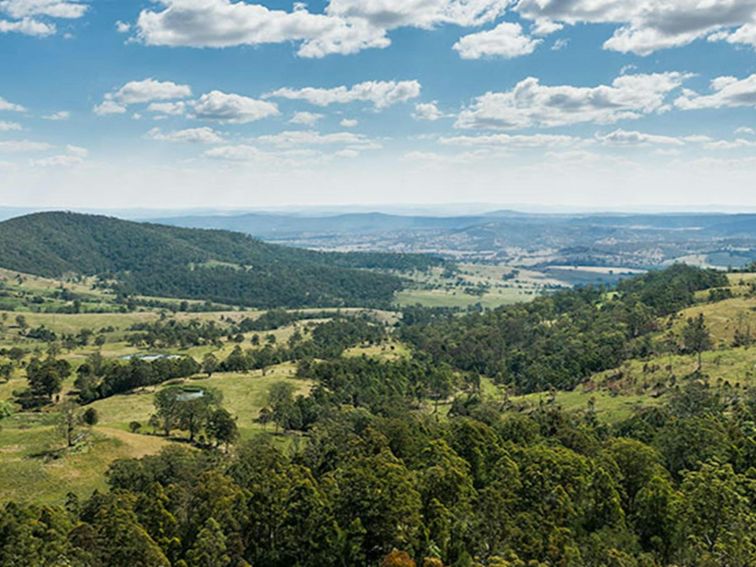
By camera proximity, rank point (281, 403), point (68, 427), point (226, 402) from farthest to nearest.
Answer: point (226, 402) < point (281, 403) < point (68, 427)

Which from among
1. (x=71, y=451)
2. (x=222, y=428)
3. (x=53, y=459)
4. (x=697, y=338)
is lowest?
(x=222, y=428)

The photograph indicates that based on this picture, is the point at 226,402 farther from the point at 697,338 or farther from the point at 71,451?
the point at 697,338

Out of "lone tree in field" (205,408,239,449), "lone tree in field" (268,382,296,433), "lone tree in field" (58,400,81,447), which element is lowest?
"lone tree in field" (268,382,296,433)

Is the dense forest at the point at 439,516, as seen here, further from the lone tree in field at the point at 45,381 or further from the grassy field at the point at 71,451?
the lone tree in field at the point at 45,381

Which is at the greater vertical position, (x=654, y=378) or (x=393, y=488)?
A: (x=393, y=488)

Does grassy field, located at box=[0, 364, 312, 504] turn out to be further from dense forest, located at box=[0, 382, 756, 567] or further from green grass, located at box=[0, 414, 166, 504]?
dense forest, located at box=[0, 382, 756, 567]

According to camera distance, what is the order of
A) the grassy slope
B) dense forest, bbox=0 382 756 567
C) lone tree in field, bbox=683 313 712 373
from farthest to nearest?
lone tree in field, bbox=683 313 712 373, the grassy slope, dense forest, bbox=0 382 756 567

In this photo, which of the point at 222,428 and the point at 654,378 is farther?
the point at 654,378

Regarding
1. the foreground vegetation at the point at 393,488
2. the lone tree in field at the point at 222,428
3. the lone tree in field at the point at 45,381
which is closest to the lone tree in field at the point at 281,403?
the foreground vegetation at the point at 393,488

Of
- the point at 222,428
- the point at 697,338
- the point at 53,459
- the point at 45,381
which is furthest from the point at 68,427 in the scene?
the point at 697,338

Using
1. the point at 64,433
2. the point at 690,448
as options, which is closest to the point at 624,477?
the point at 690,448

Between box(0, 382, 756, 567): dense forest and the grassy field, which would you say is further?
the grassy field

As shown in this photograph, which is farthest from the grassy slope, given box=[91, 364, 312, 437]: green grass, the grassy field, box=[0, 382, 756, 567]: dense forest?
the grassy field
